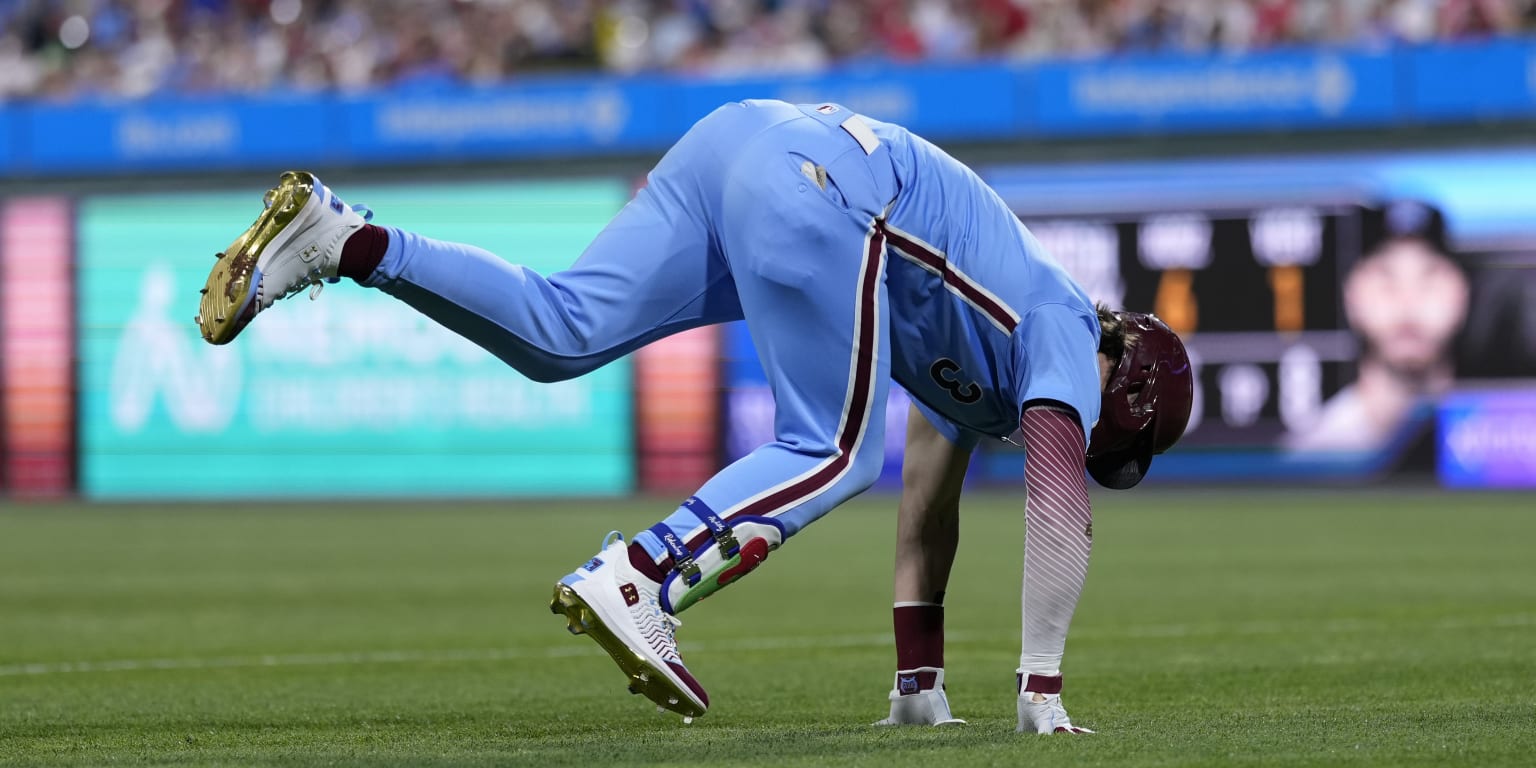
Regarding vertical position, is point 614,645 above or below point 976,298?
below

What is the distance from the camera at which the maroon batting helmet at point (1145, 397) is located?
17.0ft

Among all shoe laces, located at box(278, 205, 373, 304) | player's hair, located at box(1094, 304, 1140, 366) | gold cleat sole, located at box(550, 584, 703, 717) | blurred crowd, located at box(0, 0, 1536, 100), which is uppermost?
blurred crowd, located at box(0, 0, 1536, 100)

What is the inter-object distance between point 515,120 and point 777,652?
1456cm

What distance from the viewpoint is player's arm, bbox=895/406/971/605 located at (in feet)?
18.2

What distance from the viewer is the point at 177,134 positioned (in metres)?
23.0

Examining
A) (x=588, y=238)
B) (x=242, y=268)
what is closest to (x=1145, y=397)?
(x=242, y=268)

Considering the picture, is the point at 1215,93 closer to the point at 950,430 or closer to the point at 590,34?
the point at 590,34

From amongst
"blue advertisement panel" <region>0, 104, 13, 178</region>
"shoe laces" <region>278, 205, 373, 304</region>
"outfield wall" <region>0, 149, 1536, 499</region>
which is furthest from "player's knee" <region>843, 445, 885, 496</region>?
"blue advertisement panel" <region>0, 104, 13, 178</region>

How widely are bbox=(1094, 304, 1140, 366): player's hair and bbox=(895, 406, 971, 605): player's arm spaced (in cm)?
51

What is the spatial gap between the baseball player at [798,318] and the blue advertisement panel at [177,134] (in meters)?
18.4

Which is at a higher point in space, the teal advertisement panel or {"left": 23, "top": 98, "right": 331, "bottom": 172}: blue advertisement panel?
{"left": 23, "top": 98, "right": 331, "bottom": 172}: blue advertisement panel

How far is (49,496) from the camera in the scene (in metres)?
23.4

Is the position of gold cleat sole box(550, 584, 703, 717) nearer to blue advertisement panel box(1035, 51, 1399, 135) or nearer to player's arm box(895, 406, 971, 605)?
player's arm box(895, 406, 971, 605)

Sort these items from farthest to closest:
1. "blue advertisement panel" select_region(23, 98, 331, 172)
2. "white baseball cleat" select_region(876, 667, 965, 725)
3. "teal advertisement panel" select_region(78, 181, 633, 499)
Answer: "blue advertisement panel" select_region(23, 98, 331, 172)
"teal advertisement panel" select_region(78, 181, 633, 499)
"white baseball cleat" select_region(876, 667, 965, 725)
